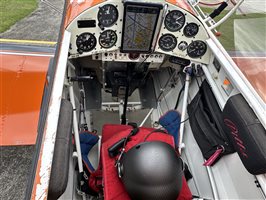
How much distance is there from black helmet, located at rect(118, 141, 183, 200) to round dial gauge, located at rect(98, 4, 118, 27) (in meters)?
1.12

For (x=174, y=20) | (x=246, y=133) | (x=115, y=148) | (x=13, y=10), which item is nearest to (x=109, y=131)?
(x=115, y=148)

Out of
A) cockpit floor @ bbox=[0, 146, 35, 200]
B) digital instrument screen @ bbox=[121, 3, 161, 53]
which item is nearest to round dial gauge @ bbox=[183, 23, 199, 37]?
digital instrument screen @ bbox=[121, 3, 161, 53]

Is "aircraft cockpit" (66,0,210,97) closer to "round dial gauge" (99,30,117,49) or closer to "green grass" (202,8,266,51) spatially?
"round dial gauge" (99,30,117,49)

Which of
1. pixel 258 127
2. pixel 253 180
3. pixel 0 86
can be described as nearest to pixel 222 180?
pixel 253 180

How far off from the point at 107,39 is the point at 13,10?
452 cm

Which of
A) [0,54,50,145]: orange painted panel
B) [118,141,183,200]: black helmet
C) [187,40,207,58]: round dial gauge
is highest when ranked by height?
[187,40,207,58]: round dial gauge

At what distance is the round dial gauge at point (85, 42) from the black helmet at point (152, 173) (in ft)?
3.51

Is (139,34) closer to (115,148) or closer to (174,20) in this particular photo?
(174,20)

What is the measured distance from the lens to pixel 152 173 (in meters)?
1.49

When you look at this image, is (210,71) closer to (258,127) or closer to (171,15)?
Result: (171,15)

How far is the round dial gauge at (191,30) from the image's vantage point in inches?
88.2

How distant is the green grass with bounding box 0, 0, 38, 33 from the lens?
17.2 ft

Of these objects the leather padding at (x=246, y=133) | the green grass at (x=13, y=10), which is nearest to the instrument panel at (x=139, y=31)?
the leather padding at (x=246, y=133)

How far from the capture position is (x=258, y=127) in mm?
1423
